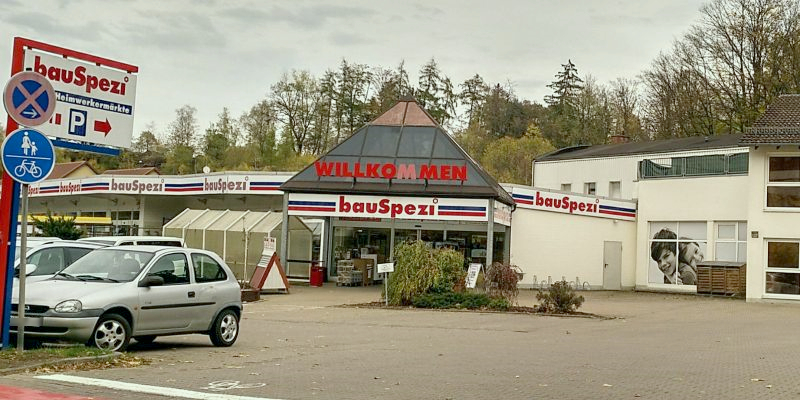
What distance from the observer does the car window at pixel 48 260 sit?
15.6 m

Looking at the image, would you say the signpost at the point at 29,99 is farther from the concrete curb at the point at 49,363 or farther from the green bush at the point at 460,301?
the green bush at the point at 460,301

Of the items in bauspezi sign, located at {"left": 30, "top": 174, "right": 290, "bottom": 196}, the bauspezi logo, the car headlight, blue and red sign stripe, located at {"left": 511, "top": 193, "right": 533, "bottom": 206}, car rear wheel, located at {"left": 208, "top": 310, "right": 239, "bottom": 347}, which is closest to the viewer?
the car headlight

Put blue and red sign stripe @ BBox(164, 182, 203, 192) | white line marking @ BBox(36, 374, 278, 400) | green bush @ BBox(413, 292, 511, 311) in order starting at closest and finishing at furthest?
white line marking @ BBox(36, 374, 278, 400), green bush @ BBox(413, 292, 511, 311), blue and red sign stripe @ BBox(164, 182, 203, 192)

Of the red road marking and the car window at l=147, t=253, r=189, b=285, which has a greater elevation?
the car window at l=147, t=253, r=189, b=285

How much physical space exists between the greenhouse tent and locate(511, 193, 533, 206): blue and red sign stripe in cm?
837

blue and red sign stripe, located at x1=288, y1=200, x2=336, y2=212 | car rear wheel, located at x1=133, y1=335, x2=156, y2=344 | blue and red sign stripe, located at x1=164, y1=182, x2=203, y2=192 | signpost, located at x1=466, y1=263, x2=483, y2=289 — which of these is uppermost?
blue and red sign stripe, located at x1=164, y1=182, x2=203, y2=192

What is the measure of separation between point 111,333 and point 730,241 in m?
28.5

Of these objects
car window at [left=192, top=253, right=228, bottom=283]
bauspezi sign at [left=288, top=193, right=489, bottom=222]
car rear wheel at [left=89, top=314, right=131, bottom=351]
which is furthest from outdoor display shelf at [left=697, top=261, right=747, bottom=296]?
car rear wheel at [left=89, top=314, right=131, bottom=351]

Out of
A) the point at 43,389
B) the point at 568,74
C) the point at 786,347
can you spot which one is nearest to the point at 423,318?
the point at 786,347

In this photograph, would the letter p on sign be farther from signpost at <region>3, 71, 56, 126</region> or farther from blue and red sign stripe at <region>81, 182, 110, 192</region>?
blue and red sign stripe at <region>81, 182, 110, 192</region>

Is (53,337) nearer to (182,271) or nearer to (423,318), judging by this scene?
(182,271)

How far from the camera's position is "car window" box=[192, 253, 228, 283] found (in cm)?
1412

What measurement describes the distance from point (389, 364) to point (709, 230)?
26.5 m

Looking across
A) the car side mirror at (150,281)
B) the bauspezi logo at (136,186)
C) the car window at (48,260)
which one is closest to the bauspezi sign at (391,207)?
the bauspezi logo at (136,186)
